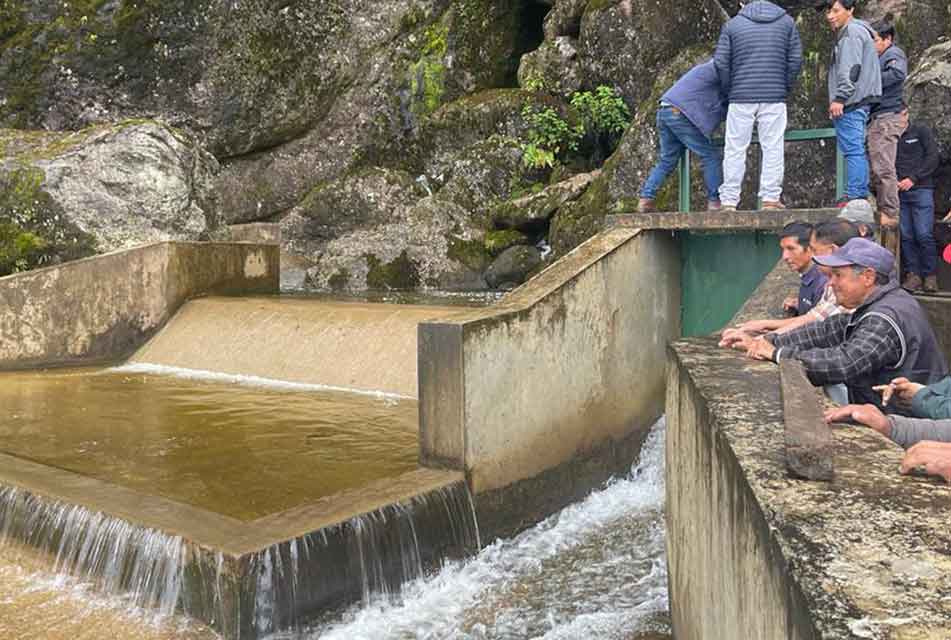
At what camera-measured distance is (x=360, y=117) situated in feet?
67.9

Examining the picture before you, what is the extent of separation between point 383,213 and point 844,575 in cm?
1601

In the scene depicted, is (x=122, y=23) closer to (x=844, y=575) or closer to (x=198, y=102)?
(x=198, y=102)

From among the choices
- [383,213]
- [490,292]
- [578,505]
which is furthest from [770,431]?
[383,213]

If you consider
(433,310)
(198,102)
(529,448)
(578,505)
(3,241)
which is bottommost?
(578,505)

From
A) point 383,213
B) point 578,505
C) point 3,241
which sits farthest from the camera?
point 383,213

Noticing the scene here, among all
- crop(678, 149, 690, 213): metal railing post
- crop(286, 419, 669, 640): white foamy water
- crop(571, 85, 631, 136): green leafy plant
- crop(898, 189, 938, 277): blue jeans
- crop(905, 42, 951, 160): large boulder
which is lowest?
crop(286, 419, 669, 640): white foamy water

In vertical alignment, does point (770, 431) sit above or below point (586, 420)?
above

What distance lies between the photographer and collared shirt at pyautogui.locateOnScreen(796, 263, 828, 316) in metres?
5.03

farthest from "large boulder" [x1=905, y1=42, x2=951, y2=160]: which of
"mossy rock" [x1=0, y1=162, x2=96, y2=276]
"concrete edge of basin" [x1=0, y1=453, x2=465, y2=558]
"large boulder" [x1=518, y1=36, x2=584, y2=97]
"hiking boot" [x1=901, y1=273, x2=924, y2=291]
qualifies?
Result: "mossy rock" [x1=0, y1=162, x2=96, y2=276]

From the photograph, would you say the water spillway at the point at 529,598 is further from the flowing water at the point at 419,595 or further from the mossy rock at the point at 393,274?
the mossy rock at the point at 393,274

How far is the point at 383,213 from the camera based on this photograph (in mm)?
17500

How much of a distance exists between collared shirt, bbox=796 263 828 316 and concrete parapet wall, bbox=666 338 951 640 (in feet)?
4.44

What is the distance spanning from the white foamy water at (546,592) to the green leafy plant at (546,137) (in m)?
11.3

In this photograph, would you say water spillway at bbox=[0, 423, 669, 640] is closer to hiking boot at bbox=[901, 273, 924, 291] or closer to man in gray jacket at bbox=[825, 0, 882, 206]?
man in gray jacket at bbox=[825, 0, 882, 206]
